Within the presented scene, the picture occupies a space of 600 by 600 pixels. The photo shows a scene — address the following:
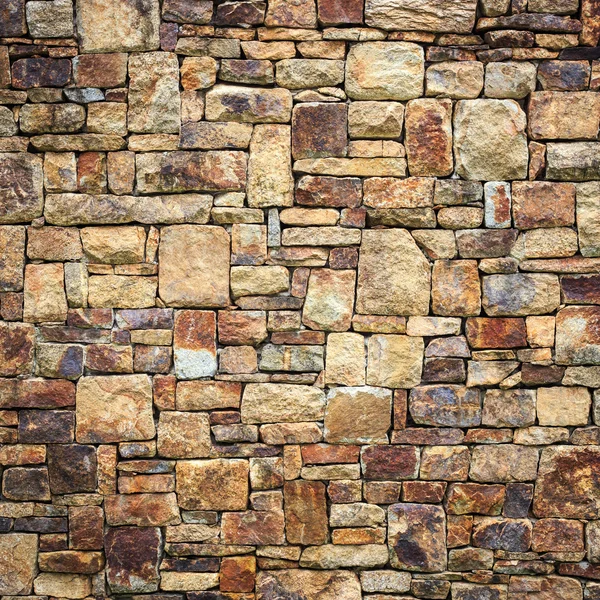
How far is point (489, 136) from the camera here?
265 centimetres

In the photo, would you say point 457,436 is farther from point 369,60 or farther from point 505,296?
point 369,60

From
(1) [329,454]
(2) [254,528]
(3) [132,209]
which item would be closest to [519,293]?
(1) [329,454]

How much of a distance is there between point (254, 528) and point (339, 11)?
2.30 m

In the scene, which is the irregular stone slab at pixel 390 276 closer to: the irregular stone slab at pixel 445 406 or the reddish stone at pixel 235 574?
the irregular stone slab at pixel 445 406

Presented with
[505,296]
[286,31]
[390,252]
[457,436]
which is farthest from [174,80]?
[457,436]

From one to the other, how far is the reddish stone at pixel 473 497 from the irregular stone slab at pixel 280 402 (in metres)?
0.70

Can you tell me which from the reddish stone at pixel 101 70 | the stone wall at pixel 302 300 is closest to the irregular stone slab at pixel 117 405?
the stone wall at pixel 302 300

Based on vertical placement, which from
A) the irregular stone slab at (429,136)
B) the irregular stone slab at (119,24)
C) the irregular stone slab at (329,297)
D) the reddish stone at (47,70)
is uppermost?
the irregular stone slab at (119,24)

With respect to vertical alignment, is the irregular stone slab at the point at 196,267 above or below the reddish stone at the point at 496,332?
above

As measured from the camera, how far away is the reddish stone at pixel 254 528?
2.68 metres

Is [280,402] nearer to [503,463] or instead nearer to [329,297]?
[329,297]

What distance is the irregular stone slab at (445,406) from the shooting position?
2682 mm

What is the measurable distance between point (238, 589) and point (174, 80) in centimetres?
226

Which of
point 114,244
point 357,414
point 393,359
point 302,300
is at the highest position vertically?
point 114,244
